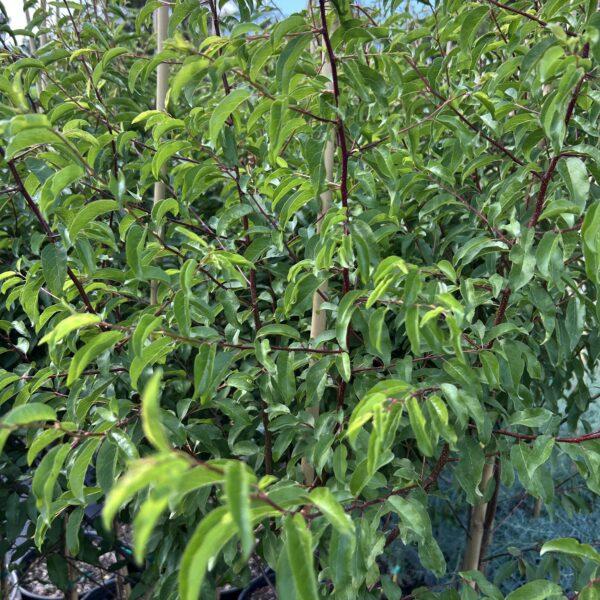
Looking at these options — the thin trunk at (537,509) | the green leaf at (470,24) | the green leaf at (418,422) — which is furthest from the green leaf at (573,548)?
the thin trunk at (537,509)

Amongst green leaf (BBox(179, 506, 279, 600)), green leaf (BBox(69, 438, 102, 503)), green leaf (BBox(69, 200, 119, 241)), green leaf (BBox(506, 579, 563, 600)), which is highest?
green leaf (BBox(69, 200, 119, 241))

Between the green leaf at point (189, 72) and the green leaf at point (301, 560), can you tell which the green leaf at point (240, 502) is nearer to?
the green leaf at point (301, 560)

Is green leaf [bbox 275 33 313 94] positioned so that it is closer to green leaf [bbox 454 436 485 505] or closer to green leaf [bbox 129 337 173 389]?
green leaf [bbox 129 337 173 389]

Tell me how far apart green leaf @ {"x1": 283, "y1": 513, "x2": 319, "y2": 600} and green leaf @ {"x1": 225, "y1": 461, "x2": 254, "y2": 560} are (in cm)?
13

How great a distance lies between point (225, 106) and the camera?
1017 mm

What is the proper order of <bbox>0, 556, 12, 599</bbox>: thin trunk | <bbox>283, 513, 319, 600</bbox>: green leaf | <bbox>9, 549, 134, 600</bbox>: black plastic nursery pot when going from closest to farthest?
1. <bbox>283, 513, 319, 600</bbox>: green leaf
2. <bbox>0, 556, 12, 599</bbox>: thin trunk
3. <bbox>9, 549, 134, 600</bbox>: black plastic nursery pot

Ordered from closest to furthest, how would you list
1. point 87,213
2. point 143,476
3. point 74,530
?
point 143,476 → point 87,213 → point 74,530

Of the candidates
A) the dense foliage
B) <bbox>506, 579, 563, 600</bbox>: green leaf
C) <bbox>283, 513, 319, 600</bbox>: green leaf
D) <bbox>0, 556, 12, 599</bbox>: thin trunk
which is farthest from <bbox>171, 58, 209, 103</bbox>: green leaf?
<bbox>0, 556, 12, 599</bbox>: thin trunk

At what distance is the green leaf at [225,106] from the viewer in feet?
3.31

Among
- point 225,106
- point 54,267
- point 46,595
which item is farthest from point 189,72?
point 46,595

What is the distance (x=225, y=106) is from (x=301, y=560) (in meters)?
0.72

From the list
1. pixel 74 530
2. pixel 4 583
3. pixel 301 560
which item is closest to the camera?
pixel 301 560

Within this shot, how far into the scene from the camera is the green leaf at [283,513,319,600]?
649 millimetres

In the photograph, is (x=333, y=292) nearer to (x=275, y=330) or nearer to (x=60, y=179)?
(x=275, y=330)
